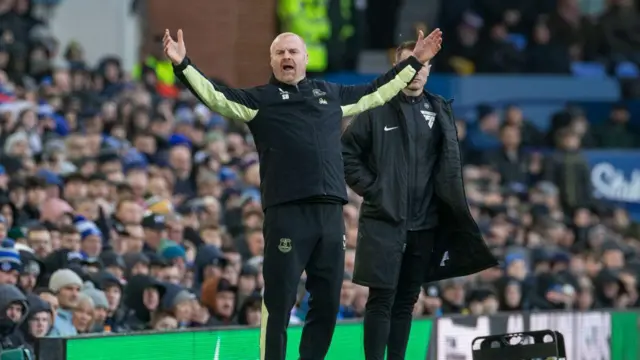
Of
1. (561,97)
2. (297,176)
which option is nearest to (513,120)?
(561,97)

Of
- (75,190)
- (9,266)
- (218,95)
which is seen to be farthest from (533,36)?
(218,95)

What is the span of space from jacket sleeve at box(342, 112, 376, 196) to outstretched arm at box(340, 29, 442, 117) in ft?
1.36

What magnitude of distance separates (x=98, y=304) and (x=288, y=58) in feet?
10.6

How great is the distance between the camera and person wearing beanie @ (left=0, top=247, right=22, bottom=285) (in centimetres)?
1091

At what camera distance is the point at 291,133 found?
8570 millimetres

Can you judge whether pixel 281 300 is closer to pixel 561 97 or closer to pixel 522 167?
pixel 522 167

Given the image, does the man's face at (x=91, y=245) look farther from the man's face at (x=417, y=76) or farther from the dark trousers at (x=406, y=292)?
the man's face at (x=417, y=76)

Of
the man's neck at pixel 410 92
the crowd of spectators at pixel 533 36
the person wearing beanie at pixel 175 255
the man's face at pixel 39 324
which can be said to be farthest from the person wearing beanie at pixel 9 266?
the crowd of spectators at pixel 533 36

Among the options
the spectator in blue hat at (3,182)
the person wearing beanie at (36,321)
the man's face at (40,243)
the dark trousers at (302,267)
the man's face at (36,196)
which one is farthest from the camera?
the man's face at (36,196)

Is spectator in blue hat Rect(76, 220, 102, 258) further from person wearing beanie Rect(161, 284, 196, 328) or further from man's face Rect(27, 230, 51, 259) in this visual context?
person wearing beanie Rect(161, 284, 196, 328)

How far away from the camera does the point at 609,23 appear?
80.7 feet

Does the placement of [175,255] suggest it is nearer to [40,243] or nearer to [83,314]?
[40,243]

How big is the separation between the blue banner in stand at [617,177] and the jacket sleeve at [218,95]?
509 inches

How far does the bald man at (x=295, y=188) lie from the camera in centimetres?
851
